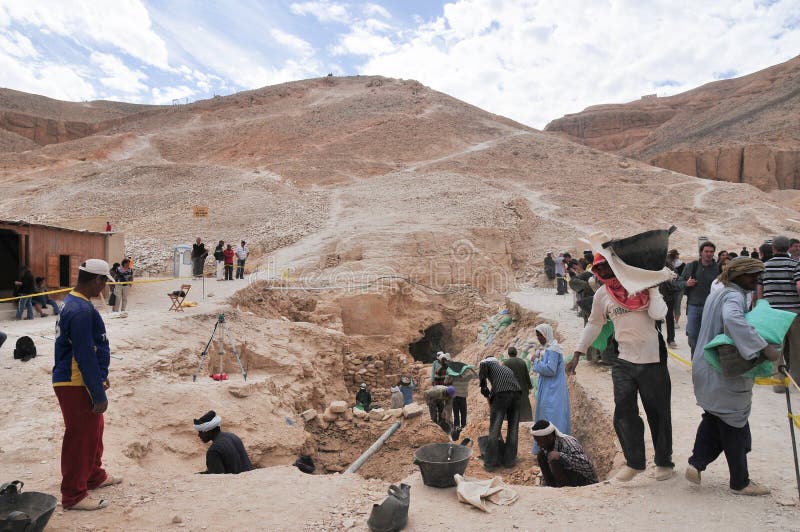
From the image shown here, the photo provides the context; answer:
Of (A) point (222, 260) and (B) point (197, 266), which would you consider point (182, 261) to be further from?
(A) point (222, 260)

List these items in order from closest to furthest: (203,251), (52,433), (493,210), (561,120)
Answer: (52,433), (203,251), (493,210), (561,120)

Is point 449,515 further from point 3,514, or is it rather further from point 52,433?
point 52,433

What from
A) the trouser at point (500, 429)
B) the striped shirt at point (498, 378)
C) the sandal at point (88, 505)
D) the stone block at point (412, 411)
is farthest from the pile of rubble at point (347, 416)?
the sandal at point (88, 505)

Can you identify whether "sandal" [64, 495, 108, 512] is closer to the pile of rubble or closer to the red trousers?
the red trousers

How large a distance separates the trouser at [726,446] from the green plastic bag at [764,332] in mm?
429

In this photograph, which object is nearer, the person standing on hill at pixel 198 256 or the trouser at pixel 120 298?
the trouser at pixel 120 298

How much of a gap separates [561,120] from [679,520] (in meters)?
91.2

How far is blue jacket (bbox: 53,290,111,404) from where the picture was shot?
11.3 ft

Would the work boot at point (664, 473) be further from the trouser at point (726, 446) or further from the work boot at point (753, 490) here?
the work boot at point (753, 490)

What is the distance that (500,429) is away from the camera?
590 centimetres

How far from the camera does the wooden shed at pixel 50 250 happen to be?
39.7 feet

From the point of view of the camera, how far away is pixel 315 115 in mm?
54344

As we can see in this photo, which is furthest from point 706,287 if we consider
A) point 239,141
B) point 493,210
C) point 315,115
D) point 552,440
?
point 315,115

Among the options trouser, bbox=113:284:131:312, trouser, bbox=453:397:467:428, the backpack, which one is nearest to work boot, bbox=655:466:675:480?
trouser, bbox=453:397:467:428
